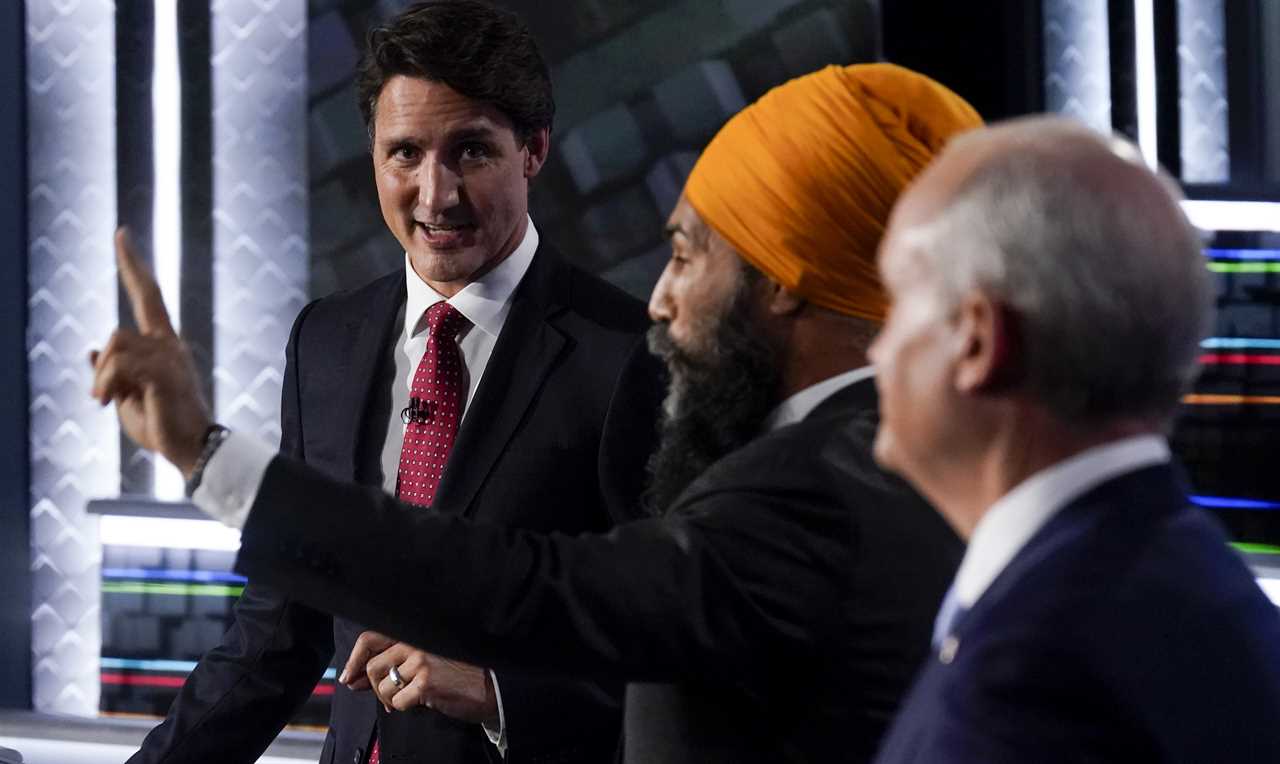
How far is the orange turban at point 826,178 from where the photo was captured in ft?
4.95

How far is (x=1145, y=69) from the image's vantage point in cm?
320

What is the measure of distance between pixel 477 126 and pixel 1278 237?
1.37 m

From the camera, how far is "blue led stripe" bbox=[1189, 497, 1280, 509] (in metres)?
2.74

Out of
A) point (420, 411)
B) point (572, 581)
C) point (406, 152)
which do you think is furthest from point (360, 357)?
point (572, 581)

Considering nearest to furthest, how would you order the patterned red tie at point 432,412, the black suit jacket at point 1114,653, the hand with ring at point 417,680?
1. the black suit jacket at point 1114,653
2. the hand with ring at point 417,680
3. the patterned red tie at point 432,412

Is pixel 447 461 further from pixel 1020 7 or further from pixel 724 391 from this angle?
pixel 1020 7

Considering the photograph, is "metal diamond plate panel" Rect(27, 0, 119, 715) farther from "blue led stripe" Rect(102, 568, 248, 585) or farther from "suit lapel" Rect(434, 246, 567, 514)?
"suit lapel" Rect(434, 246, 567, 514)

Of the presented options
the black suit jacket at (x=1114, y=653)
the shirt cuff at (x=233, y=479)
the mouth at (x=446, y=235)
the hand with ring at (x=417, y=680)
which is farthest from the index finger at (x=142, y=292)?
the mouth at (x=446, y=235)

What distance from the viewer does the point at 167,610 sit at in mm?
3625

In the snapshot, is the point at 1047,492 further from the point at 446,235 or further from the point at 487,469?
the point at 446,235

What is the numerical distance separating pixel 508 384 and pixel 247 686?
517 millimetres

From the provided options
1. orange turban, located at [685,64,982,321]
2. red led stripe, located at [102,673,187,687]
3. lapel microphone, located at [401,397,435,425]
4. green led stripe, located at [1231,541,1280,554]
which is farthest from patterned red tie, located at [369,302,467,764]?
red led stripe, located at [102,673,187,687]

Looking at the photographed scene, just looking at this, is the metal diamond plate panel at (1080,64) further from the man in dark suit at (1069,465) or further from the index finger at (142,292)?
the man in dark suit at (1069,465)

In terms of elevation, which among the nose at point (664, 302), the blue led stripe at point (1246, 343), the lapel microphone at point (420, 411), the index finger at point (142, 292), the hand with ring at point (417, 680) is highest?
the index finger at point (142, 292)
